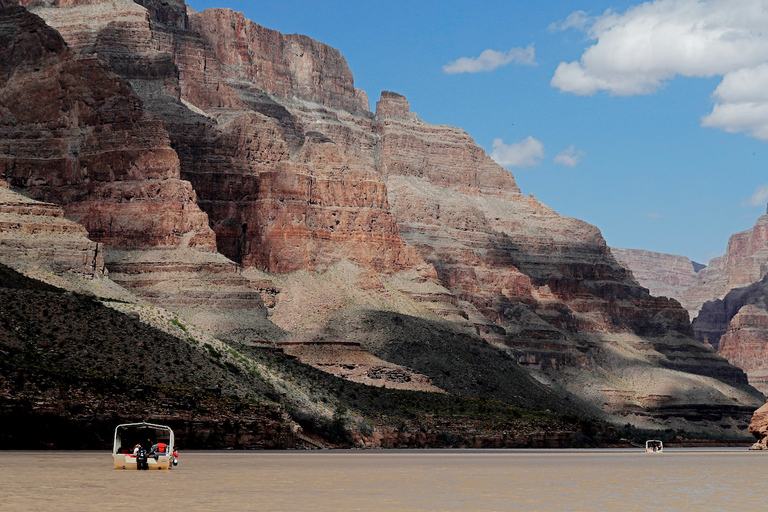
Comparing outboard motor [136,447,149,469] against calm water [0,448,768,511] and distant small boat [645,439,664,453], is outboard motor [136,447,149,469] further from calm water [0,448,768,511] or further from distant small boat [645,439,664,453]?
distant small boat [645,439,664,453]

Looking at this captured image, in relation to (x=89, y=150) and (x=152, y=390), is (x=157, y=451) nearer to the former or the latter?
(x=152, y=390)

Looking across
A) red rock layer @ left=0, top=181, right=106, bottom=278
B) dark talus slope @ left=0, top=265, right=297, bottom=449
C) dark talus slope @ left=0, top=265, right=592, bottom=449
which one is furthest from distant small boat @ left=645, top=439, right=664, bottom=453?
red rock layer @ left=0, top=181, right=106, bottom=278

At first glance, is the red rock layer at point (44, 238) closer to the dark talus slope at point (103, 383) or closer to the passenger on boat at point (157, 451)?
the dark talus slope at point (103, 383)

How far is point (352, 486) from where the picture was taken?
5059 cm

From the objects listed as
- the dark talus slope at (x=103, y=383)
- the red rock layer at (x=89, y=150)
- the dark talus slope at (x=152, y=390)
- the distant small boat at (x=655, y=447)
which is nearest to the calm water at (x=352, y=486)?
the dark talus slope at (x=103, y=383)

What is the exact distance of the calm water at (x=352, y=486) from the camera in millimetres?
42312

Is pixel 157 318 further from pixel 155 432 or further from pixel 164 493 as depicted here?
pixel 164 493

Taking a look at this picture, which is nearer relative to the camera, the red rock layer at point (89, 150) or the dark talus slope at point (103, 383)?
the dark talus slope at point (103, 383)

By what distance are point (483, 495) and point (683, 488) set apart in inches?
413

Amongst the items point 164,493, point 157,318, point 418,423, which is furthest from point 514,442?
point 164,493

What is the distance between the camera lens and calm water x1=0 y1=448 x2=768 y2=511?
4231 centimetres

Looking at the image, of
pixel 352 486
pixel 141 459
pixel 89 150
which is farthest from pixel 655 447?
pixel 89 150

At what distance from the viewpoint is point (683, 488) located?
2078 inches

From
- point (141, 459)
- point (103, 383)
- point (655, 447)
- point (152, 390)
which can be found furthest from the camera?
point (655, 447)
